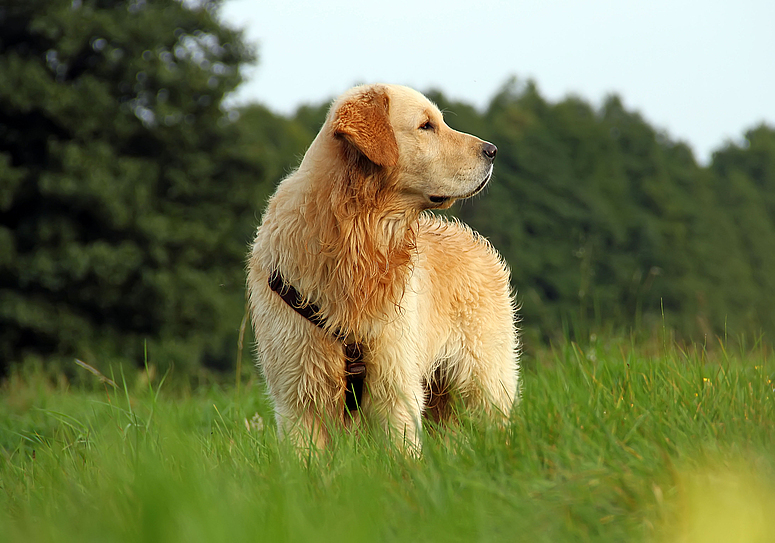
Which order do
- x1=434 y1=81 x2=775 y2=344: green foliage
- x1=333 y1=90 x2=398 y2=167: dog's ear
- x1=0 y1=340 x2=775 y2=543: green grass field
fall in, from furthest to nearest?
x1=434 y1=81 x2=775 y2=344: green foliage, x1=333 y1=90 x2=398 y2=167: dog's ear, x1=0 y1=340 x2=775 y2=543: green grass field

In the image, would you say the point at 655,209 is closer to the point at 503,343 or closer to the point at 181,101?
the point at 181,101

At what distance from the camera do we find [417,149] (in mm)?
4426

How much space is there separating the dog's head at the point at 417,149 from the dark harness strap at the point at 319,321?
2.74ft

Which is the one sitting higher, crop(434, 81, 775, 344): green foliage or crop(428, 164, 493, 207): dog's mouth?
crop(428, 164, 493, 207): dog's mouth

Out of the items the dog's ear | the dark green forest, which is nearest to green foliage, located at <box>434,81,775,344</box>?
the dark green forest

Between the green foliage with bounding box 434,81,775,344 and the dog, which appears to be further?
the green foliage with bounding box 434,81,775,344

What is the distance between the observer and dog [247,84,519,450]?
4316 mm

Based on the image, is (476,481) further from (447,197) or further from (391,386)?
(447,197)

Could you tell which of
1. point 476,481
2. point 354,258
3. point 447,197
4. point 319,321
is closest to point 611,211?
point 447,197

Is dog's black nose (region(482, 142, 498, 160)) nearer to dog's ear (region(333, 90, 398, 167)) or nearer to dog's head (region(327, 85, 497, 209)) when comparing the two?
dog's head (region(327, 85, 497, 209))

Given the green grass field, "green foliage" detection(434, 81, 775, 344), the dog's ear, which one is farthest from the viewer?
"green foliage" detection(434, 81, 775, 344)

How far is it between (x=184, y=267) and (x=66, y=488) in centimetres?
1775

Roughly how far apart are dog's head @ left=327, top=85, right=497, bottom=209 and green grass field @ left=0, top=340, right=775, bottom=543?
1404 millimetres

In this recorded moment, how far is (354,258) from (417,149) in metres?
0.75
